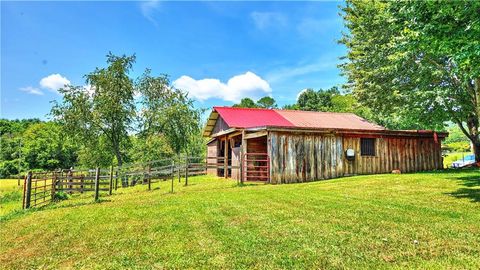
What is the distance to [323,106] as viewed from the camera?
44.6m

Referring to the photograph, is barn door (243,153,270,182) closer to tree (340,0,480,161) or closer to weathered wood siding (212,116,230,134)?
weathered wood siding (212,116,230,134)

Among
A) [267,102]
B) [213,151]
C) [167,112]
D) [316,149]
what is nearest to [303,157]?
[316,149]

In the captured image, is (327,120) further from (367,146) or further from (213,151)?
(213,151)

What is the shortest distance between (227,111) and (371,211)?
14.1m

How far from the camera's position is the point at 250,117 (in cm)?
1919

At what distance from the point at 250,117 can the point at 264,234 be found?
556 inches

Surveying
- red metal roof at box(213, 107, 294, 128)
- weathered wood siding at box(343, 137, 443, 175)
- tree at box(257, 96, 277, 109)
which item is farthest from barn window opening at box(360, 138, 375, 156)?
tree at box(257, 96, 277, 109)

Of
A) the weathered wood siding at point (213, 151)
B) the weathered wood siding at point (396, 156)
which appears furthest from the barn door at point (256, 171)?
the weathered wood siding at point (213, 151)

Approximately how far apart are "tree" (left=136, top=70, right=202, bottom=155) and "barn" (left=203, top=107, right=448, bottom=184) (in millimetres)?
5235

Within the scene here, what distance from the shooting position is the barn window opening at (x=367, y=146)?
1590 centimetres

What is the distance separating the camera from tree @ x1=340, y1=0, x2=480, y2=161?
6930 millimetres

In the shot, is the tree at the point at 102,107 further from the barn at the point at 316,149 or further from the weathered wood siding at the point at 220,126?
the barn at the point at 316,149

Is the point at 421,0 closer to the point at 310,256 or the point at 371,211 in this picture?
the point at 371,211

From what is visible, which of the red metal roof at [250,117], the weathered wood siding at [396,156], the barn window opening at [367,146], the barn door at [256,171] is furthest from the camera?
the red metal roof at [250,117]
